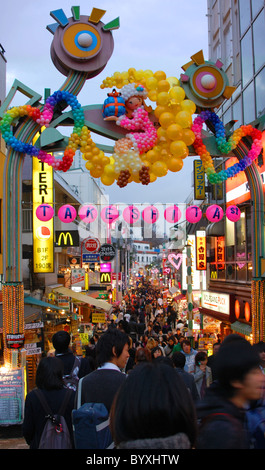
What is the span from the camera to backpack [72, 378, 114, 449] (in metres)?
3.72

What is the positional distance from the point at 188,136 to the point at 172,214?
241 cm

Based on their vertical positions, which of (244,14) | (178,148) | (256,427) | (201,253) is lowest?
(256,427)

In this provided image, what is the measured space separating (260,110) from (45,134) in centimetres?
776

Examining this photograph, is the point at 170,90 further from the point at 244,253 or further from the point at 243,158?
the point at 244,253

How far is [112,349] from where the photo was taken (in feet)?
14.7

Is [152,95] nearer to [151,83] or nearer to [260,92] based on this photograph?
[151,83]

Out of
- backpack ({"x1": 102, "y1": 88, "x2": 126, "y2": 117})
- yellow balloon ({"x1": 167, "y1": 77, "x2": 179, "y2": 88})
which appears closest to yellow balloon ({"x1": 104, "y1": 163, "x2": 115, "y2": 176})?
backpack ({"x1": 102, "y1": 88, "x2": 126, "y2": 117})

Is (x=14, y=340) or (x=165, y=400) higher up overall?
(x=165, y=400)

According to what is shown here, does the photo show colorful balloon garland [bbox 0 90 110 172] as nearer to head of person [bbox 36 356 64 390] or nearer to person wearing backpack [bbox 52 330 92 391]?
person wearing backpack [bbox 52 330 92 391]

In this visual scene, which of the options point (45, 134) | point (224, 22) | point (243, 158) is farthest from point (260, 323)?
point (224, 22)

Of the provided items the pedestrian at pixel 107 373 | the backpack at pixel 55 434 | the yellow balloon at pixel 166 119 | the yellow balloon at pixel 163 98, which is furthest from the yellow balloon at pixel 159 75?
the backpack at pixel 55 434

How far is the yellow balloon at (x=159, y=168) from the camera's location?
1299cm

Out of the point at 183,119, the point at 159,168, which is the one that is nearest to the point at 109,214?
the point at 159,168

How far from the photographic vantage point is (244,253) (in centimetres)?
1864
